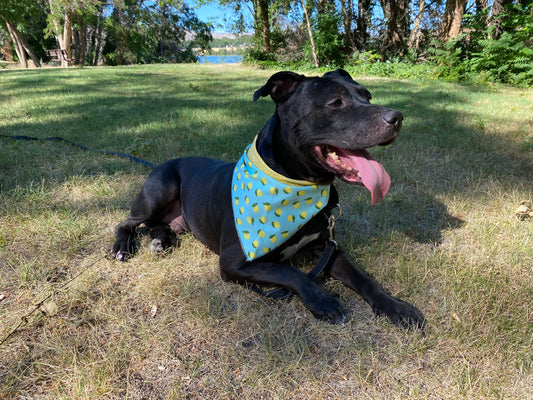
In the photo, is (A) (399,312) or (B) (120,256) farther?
(B) (120,256)

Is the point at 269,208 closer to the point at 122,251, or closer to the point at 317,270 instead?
the point at 317,270

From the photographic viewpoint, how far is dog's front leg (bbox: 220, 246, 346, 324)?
2137 millimetres

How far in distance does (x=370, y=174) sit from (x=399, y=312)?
2.82 feet

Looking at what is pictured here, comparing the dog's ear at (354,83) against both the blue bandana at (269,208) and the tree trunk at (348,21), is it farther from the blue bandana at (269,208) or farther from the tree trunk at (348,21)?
the tree trunk at (348,21)

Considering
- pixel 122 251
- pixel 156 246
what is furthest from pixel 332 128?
pixel 122 251

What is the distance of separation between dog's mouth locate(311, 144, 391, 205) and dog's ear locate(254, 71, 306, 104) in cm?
49

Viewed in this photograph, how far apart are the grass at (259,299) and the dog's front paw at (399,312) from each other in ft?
0.21

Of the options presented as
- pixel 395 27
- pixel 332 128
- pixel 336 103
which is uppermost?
pixel 395 27

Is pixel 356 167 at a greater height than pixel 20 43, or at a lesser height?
lesser

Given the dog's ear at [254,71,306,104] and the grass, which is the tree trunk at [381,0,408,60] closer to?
the grass

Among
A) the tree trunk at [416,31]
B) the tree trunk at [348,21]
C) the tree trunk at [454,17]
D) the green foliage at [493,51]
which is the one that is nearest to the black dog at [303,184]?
the green foliage at [493,51]

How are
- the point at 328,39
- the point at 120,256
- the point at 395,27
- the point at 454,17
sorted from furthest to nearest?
the point at 328,39 → the point at 395,27 → the point at 454,17 → the point at 120,256

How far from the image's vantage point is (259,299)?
92.3 inches

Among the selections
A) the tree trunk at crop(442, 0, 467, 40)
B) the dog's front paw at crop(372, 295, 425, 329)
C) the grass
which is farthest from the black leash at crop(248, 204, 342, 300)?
the tree trunk at crop(442, 0, 467, 40)
